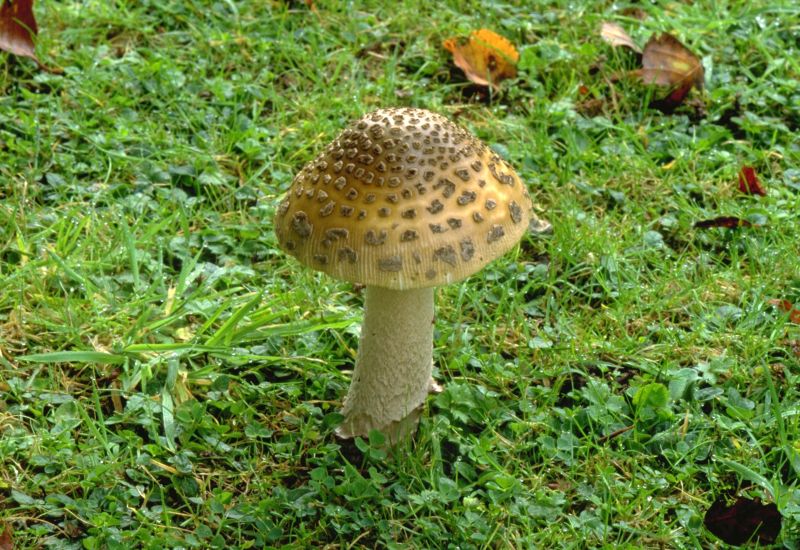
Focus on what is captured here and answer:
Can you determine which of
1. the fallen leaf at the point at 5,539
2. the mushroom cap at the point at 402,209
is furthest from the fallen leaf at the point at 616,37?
the fallen leaf at the point at 5,539

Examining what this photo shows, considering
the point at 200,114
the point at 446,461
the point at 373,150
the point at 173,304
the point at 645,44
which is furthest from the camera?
the point at 645,44

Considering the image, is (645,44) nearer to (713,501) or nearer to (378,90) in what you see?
(378,90)

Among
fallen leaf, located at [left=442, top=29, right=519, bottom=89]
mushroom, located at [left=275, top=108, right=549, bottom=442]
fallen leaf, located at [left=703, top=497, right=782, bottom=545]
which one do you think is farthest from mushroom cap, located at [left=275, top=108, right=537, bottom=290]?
fallen leaf, located at [left=442, top=29, right=519, bottom=89]

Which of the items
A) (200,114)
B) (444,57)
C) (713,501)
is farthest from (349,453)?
(444,57)

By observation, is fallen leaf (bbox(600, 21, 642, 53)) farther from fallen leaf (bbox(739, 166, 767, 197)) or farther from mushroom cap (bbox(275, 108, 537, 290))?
mushroom cap (bbox(275, 108, 537, 290))

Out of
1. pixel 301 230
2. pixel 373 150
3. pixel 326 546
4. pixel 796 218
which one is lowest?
pixel 326 546

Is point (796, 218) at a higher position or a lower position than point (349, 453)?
higher

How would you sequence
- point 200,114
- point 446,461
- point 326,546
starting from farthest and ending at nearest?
point 200,114 → point 446,461 → point 326,546

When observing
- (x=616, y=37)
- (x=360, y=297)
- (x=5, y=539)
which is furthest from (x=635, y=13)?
(x=5, y=539)
